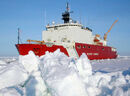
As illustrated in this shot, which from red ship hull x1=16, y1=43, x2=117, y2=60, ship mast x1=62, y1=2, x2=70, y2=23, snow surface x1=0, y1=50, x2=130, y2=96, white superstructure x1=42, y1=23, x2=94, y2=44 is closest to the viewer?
snow surface x1=0, y1=50, x2=130, y2=96

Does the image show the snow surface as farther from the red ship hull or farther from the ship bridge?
the ship bridge

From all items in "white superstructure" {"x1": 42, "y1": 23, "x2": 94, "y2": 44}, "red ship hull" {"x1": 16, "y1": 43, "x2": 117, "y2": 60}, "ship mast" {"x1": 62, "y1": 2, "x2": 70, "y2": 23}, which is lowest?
"red ship hull" {"x1": 16, "y1": 43, "x2": 117, "y2": 60}

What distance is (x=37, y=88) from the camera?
2.68 meters

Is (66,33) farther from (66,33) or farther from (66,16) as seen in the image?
(66,16)

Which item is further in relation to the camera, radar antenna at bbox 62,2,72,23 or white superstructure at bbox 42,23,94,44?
radar antenna at bbox 62,2,72,23

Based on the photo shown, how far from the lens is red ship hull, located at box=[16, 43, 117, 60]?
43.7ft

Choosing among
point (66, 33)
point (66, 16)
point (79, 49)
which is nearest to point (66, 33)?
point (66, 33)

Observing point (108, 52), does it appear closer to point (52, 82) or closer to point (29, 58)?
point (29, 58)

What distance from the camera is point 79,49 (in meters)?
16.6

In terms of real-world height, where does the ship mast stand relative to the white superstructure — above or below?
above

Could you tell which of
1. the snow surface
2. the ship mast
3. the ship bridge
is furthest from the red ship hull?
the snow surface

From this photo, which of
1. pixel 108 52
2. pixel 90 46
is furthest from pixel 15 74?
pixel 108 52

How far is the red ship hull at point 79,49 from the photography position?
13.3 meters

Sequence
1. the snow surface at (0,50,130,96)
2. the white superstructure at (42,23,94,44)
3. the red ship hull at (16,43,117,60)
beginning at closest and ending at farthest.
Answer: the snow surface at (0,50,130,96)
the red ship hull at (16,43,117,60)
the white superstructure at (42,23,94,44)
